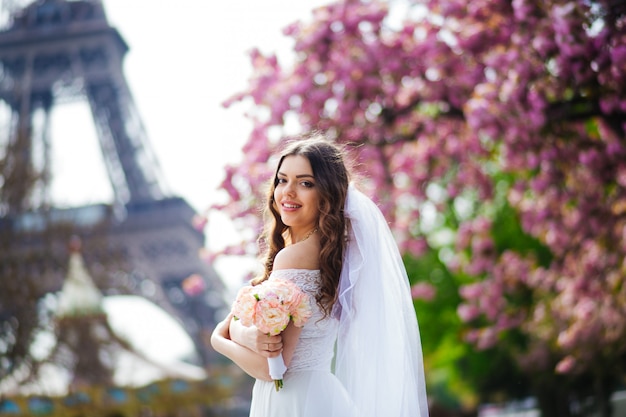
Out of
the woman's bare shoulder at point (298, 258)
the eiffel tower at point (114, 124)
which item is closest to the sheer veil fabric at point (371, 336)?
the woman's bare shoulder at point (298, 258)

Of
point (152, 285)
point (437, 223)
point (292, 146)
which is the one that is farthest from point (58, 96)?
point (292, 146)

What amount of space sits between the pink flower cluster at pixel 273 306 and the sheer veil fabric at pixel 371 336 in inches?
8.0

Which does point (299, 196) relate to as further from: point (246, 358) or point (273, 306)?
point (246, 358)

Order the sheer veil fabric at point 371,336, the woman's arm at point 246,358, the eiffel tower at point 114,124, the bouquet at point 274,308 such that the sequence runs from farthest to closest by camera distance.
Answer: the eiffel tower at point 114,124 < the sheer veil fabric at point 371,336 < the woman's arm at point 246,358 < the bouquet at point 274,308

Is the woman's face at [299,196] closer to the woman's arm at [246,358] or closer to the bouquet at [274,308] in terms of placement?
the bouquet at [274,308]

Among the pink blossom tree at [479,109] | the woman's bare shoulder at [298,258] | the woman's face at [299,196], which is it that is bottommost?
the woman's bare shoulder at [298,258]

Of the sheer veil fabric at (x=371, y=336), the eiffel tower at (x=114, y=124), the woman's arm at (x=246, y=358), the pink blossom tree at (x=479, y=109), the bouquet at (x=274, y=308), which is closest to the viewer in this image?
the bouquet at (x=274, y=308)

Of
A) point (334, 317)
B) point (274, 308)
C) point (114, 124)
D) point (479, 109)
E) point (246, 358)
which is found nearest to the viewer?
point (274, 308)

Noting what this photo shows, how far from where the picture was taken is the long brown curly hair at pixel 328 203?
2600 mm

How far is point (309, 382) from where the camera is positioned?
2549 mm

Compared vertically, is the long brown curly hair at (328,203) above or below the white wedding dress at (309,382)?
above

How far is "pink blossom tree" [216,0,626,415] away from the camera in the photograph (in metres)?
5.80

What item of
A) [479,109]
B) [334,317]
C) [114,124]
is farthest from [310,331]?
[114,124]

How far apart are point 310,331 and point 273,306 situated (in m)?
0.29
